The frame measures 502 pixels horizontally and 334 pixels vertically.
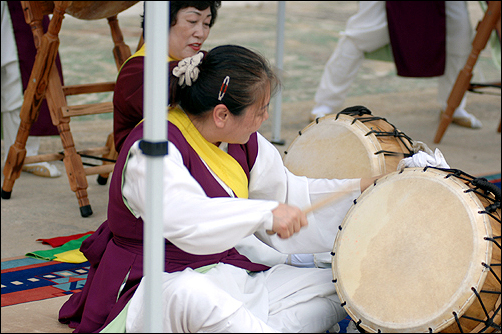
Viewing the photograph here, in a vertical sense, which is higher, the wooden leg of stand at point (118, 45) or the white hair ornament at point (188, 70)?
the white hair ornament at point (188, 70)

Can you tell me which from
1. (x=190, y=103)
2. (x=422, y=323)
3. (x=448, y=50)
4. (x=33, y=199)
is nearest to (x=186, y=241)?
(x=190, y=103)

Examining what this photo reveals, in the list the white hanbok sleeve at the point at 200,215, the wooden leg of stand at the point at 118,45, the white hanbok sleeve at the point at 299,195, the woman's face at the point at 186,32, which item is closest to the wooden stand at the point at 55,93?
the wooden leg of stand at the point at 118,45

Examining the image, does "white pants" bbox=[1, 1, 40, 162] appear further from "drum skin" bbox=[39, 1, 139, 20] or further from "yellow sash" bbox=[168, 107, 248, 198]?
"yellow sash" bbox=[168, 107, 248, 198]

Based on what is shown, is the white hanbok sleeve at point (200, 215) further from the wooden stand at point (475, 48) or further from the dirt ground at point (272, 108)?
the wooden stand at point (475, 48)

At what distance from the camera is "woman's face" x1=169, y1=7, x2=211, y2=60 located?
2254mm

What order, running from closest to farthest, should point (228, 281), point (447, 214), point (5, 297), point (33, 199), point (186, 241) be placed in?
point (186, 241) < point (447, 214) < point (228, 281) < point (5, 297) < point (33, 199)

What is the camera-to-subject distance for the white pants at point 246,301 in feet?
4.47

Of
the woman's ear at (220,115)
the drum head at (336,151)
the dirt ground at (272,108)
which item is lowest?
the dirt ground at (272,108)

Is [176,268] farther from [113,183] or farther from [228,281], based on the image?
[113,183]

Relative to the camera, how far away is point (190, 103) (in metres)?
1.54

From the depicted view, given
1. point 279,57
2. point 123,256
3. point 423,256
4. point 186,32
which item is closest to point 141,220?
point 123,256

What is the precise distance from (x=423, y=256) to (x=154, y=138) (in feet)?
2.34

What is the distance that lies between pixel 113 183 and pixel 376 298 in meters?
0.69

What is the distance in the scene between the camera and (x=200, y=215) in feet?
4.23
